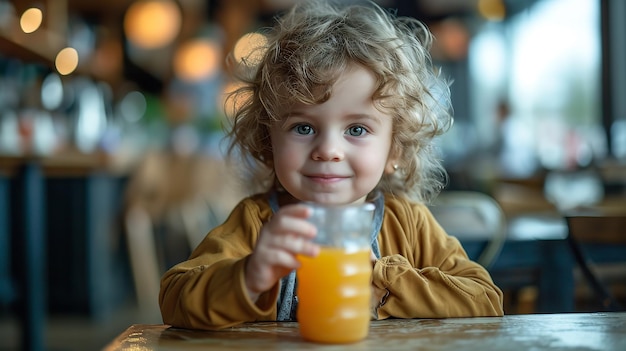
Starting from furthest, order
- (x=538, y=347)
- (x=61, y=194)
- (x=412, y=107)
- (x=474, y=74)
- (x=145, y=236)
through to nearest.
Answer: (x=474, y=74), (x=145, y=236), (x=61, y=194), (x=412, y=107), (x=538, y=347)

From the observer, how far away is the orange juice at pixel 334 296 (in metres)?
0.81

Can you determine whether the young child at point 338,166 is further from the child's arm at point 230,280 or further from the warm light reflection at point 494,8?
the warm light reflection at point 494,8

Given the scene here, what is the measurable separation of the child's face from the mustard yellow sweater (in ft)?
0.41

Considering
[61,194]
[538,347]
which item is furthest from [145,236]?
[538,347]

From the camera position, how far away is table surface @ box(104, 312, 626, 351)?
80 centimetres

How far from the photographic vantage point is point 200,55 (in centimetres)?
738

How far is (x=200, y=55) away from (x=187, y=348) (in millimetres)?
6818

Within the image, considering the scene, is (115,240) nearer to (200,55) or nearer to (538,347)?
(200,55)

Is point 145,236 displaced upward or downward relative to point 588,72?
downward

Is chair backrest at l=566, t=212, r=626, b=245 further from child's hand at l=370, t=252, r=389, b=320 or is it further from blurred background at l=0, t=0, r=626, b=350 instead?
child's hand at l=370, t=252, r=389, b=320

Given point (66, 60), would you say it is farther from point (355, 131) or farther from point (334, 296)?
point (334, 296)

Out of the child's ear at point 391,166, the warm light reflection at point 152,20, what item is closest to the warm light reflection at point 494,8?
the warm light reflection at point 152,20

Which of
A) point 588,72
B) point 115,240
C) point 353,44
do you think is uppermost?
point 588,72

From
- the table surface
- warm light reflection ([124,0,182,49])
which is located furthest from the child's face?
warm light reflection ([124,0,182,49])
